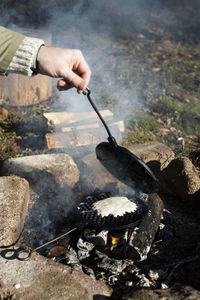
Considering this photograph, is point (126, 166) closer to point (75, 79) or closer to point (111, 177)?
point (111, 177)

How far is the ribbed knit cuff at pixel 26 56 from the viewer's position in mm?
2361

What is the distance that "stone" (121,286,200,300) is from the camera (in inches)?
78.0

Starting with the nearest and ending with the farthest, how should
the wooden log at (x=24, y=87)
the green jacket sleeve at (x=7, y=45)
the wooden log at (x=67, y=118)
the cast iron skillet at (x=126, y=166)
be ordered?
the green jacket sleeve at (x=7, y=45) < the cast iron skillet at (x=126, y=166) < the wooden log at (x=67, y=118) < the wooden log at (x=24, y=87)

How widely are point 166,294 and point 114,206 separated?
1055mm

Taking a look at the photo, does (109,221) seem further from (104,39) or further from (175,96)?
(104,39)

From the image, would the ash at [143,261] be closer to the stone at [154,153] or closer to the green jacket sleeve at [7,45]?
the stone at [154,153]

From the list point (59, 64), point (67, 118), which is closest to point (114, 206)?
point (59, 64)

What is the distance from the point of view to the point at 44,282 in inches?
83.8

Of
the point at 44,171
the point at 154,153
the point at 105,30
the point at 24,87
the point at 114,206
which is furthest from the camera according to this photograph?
the point at 105,30

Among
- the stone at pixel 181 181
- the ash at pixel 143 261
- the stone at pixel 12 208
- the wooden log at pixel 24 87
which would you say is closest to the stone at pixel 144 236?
the ash at pixel 143 261

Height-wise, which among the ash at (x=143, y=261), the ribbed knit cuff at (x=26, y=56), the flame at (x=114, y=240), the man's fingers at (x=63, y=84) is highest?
the ribbed knit cuff at (x=26, y=56)

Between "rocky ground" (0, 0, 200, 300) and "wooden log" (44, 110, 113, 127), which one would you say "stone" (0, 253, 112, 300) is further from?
"wooden log" (44, 110, 113, 127)

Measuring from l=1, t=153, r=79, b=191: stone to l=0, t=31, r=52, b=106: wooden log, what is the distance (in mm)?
2344

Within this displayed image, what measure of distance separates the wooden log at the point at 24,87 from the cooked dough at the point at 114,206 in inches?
136
